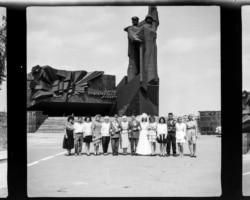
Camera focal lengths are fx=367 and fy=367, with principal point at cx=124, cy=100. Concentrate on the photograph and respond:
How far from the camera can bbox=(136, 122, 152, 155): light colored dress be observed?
32.7ft

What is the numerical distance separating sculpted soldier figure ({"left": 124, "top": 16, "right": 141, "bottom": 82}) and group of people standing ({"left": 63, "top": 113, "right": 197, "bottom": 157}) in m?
12.8

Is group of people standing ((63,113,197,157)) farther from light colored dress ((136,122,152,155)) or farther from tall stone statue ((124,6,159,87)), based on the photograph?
tall stone statue ((124,6,159,87))

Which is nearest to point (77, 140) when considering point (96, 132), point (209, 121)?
point (96, 132)

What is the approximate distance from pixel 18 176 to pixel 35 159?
6.62 metres

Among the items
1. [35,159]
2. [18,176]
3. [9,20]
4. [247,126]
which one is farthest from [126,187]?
[247,126]

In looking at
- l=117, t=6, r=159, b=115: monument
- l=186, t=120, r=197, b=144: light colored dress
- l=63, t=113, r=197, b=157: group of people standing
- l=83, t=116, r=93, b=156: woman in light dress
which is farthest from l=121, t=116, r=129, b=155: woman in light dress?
l=117, t=6, r=159, b=115: monument

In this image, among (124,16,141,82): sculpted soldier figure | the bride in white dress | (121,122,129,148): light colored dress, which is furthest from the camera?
(124,16,141,82): sculpted soldier figure

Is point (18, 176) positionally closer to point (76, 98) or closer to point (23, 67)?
point (23, 67)

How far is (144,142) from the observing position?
1002 centimetres

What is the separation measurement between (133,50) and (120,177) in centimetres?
1772

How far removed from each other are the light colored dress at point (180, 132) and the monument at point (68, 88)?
15752 millimetres

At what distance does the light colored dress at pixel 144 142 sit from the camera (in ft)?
32.7

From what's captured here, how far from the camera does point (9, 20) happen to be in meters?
2.37

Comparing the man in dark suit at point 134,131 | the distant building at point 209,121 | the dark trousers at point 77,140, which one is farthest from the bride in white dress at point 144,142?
the distant building at point 209,121
